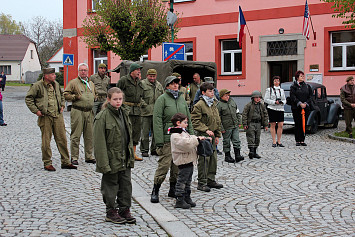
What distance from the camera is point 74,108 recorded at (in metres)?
9.55

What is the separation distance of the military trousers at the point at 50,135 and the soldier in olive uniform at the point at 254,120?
3.94 metres

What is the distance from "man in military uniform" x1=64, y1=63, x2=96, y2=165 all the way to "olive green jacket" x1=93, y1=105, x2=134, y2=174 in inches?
155

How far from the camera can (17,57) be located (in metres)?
84.1

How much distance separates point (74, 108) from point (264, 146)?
5.18 metres

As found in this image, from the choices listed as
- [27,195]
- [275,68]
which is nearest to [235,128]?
[27,195]

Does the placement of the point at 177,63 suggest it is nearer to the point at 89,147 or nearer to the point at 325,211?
the point at 89,147

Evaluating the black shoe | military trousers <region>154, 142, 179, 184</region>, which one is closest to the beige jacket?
military trousers <region>154, 142, 179, 184</region>

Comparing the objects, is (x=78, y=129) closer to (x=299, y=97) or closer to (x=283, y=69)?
(x=299, y=97)

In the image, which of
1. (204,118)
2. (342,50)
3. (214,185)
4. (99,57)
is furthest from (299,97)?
(99,57)

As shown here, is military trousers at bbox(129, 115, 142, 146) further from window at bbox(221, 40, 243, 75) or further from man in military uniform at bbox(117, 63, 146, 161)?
window at bbox(221, 40, 243, 75)

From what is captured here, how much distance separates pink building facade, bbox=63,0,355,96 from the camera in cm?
2077

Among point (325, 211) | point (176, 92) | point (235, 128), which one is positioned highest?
point (176, 92)

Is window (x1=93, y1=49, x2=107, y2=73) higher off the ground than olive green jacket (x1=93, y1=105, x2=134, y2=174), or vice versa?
window (x1=93, y1=49, x2=107, y2=73)

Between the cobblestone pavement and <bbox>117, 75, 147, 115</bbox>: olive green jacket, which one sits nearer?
the cobblestone pavement
